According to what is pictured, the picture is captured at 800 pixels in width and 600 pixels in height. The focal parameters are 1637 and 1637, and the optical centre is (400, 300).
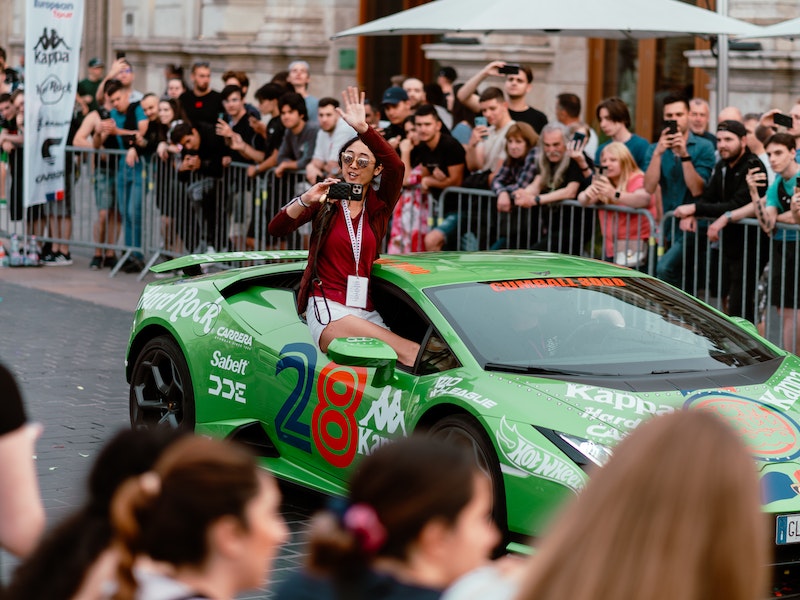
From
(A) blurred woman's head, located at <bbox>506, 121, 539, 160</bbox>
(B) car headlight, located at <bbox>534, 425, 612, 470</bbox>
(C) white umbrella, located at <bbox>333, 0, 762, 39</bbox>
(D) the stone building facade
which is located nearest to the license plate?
(B) car headlight, located at <bbox>534, 425, 612, 470</bbox>

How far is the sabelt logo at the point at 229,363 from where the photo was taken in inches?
309

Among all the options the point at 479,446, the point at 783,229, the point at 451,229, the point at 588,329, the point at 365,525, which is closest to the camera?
the point at 365,525

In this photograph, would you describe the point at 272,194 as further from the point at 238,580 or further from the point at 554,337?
the point at 238,580

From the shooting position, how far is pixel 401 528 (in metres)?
2.74

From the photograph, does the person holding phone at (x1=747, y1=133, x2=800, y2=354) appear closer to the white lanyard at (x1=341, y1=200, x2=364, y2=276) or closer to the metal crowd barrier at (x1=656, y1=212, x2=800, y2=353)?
the metal crowd barrier at (x1=656, y1=212, x2=800, y2=353)

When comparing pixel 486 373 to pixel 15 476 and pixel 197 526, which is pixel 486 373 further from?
pixel 197 526

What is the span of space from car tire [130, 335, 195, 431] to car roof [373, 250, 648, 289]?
1173mm

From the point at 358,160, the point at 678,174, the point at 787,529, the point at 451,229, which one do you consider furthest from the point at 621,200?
the point at 787,529

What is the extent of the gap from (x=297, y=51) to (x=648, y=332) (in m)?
17.9

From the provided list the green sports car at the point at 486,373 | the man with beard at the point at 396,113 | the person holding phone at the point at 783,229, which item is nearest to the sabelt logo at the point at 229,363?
the green sports car at the point at 486,373

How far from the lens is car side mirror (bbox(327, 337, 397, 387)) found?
22.0ft

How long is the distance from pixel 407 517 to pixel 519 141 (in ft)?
30.7

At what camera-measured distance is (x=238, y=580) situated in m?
2.90

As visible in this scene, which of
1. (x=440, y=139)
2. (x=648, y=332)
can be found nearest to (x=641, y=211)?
(x=440, y=139)
